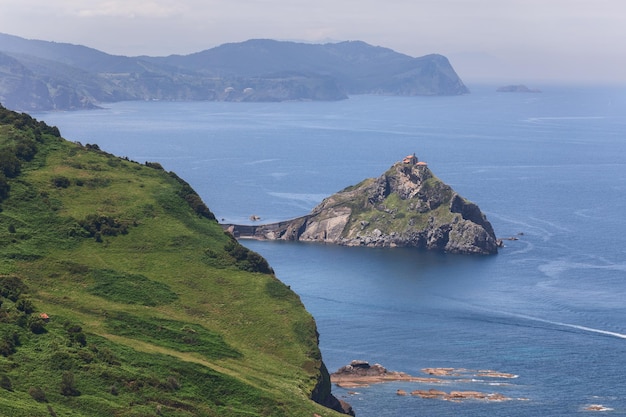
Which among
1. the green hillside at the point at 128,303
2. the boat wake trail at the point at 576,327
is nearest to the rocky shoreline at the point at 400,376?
the green hillside at the point at 128,303

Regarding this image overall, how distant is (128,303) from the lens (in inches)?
4638

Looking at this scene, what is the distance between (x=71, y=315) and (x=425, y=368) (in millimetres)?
61443

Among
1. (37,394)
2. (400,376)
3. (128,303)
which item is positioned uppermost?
(128,303)

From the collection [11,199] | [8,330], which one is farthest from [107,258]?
[8,330]

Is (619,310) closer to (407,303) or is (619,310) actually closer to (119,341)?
(407,303)

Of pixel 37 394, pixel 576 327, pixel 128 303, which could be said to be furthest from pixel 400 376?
pixel 37 394

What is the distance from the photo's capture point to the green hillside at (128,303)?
9356 cm

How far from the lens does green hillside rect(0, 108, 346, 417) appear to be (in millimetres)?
93562

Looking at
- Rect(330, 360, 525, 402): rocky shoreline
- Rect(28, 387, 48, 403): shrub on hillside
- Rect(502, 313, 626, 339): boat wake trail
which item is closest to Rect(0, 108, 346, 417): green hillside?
Rect(28, 387, 48, 403): shrub on hillside

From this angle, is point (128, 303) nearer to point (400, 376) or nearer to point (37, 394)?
point (37, 394)

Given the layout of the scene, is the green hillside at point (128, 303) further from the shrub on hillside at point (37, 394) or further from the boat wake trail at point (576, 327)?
the boat wake trail at point (576, 327)

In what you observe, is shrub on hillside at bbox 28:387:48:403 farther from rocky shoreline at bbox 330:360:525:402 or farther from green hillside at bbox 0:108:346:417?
rocky shoreline at bbox 330:360:525:402

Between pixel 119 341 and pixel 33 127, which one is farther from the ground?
pixel 33 127

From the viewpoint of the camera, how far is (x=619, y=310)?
186 meters
